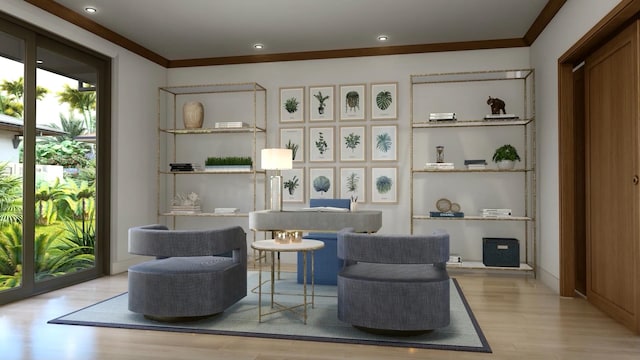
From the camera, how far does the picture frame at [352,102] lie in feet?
19.5

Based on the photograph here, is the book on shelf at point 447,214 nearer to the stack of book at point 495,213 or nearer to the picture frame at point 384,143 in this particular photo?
the stack of book at point 495,213

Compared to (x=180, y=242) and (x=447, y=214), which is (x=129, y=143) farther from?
(x=447, y=214)

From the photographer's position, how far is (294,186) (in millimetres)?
6102

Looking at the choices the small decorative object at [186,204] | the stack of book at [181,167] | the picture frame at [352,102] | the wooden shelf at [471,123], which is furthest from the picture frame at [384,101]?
the small decorative object at [186,204]

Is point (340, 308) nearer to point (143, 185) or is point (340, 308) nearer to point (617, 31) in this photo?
point (617, 31)

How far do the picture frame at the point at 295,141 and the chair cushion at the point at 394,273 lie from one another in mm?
2857

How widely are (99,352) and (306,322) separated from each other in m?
1.36

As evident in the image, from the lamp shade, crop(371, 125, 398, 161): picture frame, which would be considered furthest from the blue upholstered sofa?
crop(371, 125, 398, 161): picture frame

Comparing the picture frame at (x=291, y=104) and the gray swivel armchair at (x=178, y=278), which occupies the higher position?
the picture frame at (x=291, y=104)

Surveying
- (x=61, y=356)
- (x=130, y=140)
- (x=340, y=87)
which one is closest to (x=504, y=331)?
(x=61, y=356)

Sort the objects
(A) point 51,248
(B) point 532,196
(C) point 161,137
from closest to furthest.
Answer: (A) point 51,248, (B) point 532,196, (C) point 161,137

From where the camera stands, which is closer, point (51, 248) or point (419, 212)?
point (51, 248)

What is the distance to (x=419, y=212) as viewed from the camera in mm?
5816

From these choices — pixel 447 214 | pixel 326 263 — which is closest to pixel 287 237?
pixel 326 263
